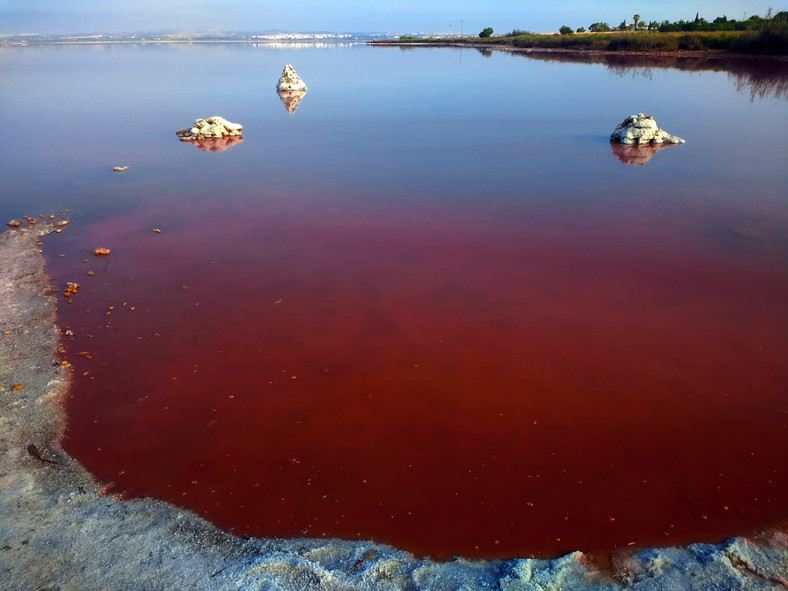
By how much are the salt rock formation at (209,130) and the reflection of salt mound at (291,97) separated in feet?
15.4

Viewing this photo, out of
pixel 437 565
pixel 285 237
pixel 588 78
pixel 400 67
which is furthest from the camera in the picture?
pixel 400 67

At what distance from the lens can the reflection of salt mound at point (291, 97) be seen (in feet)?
71.2

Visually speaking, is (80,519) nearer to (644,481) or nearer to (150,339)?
(150,339)

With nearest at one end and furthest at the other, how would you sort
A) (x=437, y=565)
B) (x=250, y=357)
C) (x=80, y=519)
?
(x=437, y=565) < (x=80, y=519) < (x=250, y=357)

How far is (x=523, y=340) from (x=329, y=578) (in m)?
3.28

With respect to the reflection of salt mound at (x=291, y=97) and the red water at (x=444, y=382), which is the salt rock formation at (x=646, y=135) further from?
the reflection of salt mound at (x=291, y=97)

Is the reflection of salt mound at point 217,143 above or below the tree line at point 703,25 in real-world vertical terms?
below

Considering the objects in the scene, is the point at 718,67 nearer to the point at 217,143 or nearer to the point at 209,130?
the point at 209,130

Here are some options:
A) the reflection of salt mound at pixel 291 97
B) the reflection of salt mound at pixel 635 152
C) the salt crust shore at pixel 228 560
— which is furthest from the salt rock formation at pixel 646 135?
the salt crust shore at pixel 228 560

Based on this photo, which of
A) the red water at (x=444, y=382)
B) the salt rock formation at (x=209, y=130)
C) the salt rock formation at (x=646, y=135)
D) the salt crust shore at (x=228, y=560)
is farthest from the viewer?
the salt rock formation at (x=209, y=130)

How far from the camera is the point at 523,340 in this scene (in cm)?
564

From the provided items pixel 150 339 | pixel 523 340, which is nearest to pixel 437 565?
pixel 523 340

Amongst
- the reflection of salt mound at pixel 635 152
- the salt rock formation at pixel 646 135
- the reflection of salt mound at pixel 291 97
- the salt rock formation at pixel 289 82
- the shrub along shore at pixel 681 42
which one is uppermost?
the shrub along shore at pixel 681 42

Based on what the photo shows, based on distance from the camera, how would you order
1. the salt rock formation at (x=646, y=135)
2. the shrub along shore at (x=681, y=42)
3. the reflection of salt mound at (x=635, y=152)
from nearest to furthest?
the reflection of salt mound at (x=635, y=152), the salt rock formation at (x=646, y=135), the shrub along shore at (x=681, y=42)
